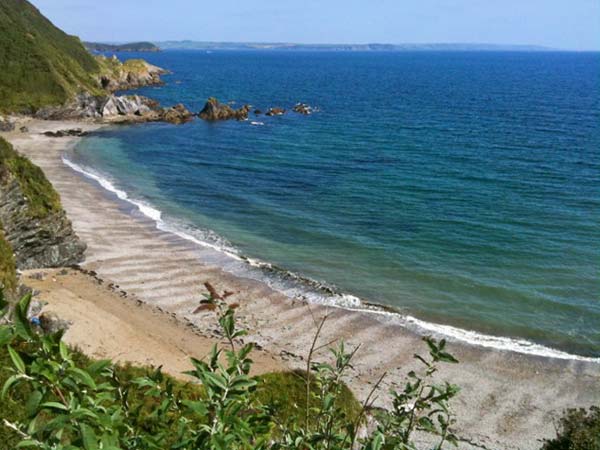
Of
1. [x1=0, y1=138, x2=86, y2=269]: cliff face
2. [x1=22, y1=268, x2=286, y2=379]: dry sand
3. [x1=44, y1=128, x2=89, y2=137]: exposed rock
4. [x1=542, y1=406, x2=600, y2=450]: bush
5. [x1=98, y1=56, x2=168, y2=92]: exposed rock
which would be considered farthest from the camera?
[x1=98, y1=56, x2=168, y2=92]: exposed rock

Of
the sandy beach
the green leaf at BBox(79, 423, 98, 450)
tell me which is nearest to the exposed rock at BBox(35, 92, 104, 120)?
the sandy beach

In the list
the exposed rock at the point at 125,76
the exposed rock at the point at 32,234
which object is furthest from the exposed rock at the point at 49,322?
the exposed rock at the point at 125,76

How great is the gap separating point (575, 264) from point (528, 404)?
1422 centimetres

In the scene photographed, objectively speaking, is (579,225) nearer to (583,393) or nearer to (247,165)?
(583,393)

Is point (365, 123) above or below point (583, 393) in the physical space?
above

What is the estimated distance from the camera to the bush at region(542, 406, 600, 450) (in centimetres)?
1340

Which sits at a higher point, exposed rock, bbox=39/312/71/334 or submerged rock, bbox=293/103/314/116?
submerged rock, bbox=293/103/314/116

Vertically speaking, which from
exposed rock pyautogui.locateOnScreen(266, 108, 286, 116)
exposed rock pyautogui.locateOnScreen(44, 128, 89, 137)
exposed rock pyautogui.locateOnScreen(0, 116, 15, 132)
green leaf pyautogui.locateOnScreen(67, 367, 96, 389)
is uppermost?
green leaf pyautogui.locateOnScreen(67, 367, 96, 389)

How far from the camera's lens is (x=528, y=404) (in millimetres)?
19812

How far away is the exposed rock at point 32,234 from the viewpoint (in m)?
25.5

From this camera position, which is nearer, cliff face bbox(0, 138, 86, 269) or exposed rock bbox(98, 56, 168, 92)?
cliff face bbox(0, 138, 86, 269)

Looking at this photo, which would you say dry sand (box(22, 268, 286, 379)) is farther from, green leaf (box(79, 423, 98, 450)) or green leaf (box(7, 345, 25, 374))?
green leaf (box(79, 423, 98, 450))

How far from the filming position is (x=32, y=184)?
27.4 metres

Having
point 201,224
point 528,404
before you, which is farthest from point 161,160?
point 528,404
